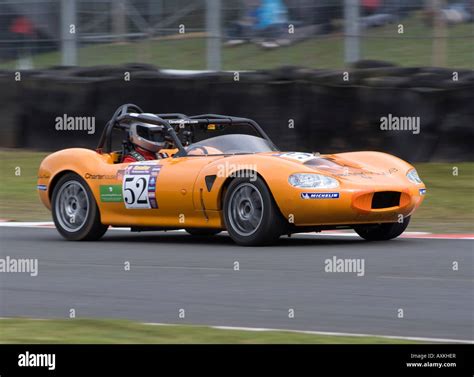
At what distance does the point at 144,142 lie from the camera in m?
11.7

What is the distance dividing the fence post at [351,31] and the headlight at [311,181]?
6.18 meters

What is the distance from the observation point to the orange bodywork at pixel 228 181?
9961mm

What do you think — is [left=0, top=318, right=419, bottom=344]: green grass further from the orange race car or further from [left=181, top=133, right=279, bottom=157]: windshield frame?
[left=181, top=133, right=279, bottom=157]: windshield frame

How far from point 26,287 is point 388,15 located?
8858 mm

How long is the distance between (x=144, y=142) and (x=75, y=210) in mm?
991

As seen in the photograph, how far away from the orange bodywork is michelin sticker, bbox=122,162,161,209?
0.9 inches

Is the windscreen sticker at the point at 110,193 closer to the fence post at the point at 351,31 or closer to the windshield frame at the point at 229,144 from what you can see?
the windshield frame at the point at 229,144

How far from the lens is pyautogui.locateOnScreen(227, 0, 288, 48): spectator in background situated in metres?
16.5

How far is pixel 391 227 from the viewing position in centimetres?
1084

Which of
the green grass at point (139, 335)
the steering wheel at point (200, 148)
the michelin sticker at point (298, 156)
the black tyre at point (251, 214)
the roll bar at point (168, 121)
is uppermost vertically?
the roll bar at point (168, 121)

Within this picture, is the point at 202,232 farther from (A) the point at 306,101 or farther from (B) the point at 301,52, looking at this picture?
(B) the point at 301,52

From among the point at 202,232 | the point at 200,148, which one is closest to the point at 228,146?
the point at 200,148

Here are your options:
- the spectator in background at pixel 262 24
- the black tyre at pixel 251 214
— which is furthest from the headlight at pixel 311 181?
the spectator in background at pixel 262 24

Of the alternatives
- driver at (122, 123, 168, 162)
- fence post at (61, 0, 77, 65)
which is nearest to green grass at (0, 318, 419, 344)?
driver at (122, 123, 168, 162)
